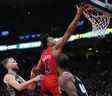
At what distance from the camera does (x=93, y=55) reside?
20203mm

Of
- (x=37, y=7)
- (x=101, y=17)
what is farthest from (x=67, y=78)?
(x=37, y=7)

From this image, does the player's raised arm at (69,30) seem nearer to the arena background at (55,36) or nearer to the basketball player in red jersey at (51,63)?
the basketball player in red jersey at (51,63)

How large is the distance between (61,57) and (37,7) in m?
11.0

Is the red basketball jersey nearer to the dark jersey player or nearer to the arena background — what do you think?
the dark jersey player

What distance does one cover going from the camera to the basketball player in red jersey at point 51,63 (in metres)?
5.83

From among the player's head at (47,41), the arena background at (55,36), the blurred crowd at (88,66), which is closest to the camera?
the player's head at (47,41)

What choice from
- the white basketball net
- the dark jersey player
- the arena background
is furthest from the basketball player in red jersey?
the arena background

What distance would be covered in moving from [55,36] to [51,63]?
1108 cm

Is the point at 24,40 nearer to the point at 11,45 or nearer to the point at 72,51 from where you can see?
the point at 11,45

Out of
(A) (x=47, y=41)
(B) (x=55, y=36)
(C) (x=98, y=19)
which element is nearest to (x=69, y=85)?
(A) (x=47, y=41)

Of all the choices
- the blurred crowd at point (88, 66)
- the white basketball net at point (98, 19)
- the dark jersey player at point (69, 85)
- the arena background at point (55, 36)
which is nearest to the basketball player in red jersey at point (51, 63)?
the dark jersey player at point (69, 85)

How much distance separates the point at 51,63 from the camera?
590cm

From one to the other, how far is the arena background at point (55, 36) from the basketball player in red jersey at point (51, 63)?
8894 mm

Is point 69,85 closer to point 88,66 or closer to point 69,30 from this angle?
point 69,30
